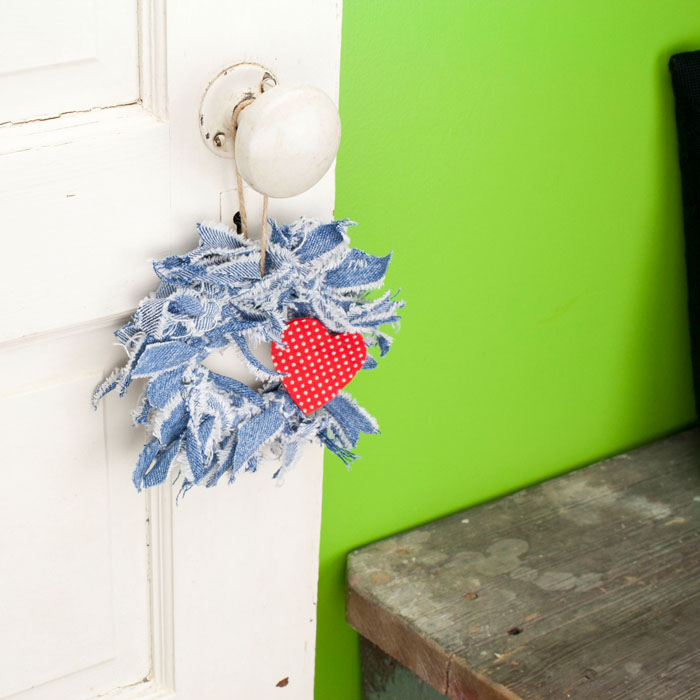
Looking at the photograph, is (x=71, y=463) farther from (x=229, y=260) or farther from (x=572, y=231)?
(x=572, y=231)

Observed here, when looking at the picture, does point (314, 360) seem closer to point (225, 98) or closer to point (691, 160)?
point (225, 98)

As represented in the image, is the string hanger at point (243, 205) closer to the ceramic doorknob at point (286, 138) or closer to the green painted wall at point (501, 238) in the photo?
the ceramic doorknob at point (286, 138)

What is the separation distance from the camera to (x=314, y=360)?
0.71 m

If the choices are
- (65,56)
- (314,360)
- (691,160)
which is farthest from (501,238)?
(65,56)

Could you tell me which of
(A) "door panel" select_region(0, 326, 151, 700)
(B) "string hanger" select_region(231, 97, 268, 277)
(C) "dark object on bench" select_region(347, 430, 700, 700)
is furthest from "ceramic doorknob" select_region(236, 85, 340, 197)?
(C) "dark object on bench" select_region(347, 430, 700, 700)

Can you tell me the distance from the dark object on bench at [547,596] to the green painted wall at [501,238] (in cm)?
5

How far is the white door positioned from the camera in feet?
2.05

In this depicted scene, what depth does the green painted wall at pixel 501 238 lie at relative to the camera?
0.87 m

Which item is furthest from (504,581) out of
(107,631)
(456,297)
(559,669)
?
(107,631)

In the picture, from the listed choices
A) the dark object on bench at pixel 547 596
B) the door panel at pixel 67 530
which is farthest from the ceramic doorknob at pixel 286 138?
the dark object on bench at pixel 547 596

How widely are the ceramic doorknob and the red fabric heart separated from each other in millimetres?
130

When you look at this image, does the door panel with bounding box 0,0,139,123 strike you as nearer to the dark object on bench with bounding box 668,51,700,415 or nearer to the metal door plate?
the metal door plate

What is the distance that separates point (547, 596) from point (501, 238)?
0.37 meters

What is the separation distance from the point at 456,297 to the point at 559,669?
0.38 meters
